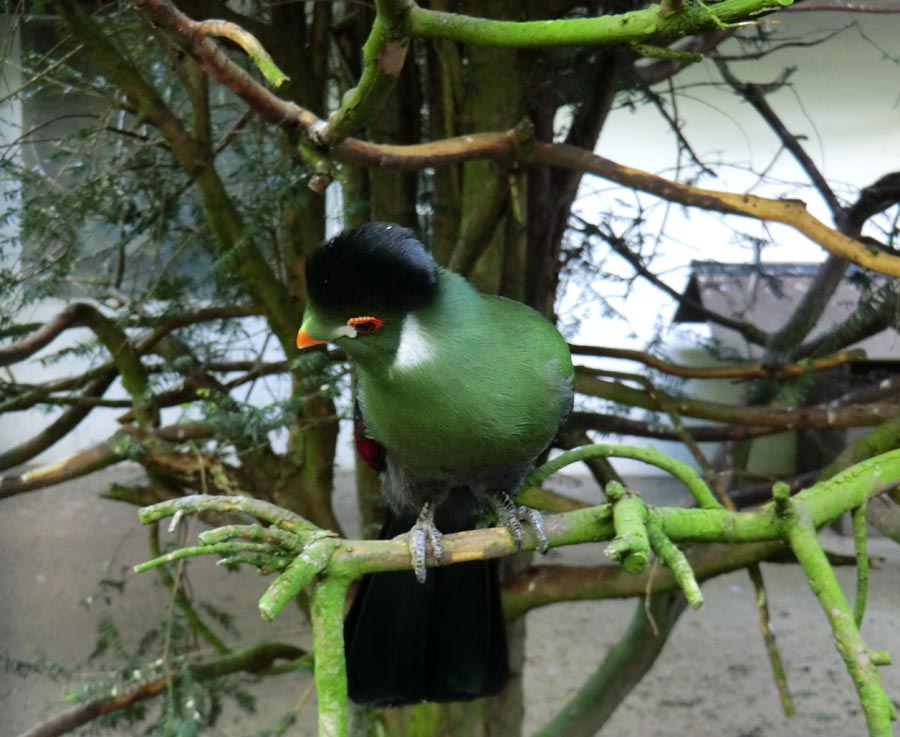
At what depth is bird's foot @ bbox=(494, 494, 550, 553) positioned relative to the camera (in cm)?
95

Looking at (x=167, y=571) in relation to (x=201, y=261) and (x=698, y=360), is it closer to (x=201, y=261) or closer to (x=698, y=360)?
(x=201, y=261)

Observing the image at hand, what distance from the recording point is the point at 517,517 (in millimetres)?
1135

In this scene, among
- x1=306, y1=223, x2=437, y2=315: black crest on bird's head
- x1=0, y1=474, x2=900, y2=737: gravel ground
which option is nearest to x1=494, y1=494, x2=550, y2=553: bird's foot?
x1=306, y1=223, x2=437, y2=315: black crest on bird's head

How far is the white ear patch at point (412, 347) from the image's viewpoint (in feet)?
3.09

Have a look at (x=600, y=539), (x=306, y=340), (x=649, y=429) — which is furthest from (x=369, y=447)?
(x=649, y=429)

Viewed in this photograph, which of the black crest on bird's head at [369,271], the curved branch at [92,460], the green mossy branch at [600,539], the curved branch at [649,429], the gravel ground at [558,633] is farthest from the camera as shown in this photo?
the gravel ground at [558,633]

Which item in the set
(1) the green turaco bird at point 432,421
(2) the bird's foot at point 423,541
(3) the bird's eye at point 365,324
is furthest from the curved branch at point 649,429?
(3) the bird's eye at point 365,324

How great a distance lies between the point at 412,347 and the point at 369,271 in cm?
11

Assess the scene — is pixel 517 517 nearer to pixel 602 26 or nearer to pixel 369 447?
pixel 369 447

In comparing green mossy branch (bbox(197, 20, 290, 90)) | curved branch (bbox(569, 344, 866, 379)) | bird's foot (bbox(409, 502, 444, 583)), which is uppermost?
green mossy branch (bbox(197, 20, 290, 90))

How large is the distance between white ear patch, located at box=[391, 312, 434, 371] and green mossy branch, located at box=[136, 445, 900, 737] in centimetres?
19

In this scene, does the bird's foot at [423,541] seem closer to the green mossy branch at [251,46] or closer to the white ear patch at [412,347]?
the white ear patch at [412,347]

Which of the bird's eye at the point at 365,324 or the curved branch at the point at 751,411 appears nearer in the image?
the bird's eye at the point at 365,324

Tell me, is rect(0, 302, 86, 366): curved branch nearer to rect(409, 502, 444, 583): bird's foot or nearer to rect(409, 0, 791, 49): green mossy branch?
rect(409, 502, 444, 583): bird's foot
